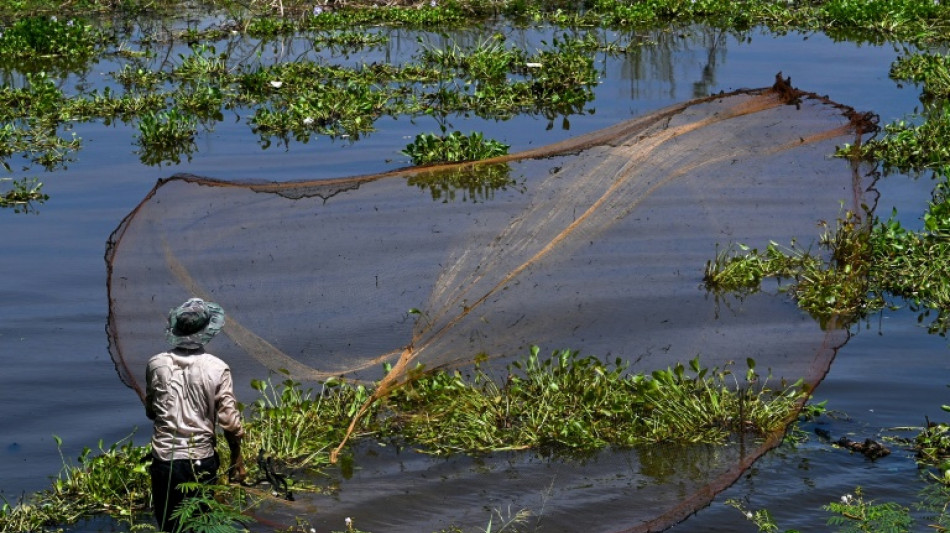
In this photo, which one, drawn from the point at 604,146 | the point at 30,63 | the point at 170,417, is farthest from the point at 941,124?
the point at 30,63

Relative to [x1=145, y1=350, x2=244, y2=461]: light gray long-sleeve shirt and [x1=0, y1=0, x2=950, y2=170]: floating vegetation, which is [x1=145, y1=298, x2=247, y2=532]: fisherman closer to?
[x1=145, y1=350, x2=244, y2=461]: light gray long-sleeve shirt

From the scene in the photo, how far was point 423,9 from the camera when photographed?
773 inches

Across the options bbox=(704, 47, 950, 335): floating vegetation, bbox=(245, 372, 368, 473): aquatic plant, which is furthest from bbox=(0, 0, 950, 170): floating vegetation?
bbox=(245, 372, 368, 473): aquatic plant

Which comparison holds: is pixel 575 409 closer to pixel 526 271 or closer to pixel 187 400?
pixel 526 271

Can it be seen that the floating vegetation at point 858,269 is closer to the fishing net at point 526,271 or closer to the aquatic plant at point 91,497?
the fishing net at point 526,271

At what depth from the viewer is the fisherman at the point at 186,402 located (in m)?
5.54

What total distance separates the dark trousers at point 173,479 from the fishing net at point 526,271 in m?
1.14

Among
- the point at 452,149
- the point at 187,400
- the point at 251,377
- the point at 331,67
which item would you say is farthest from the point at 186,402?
the point at 331,67

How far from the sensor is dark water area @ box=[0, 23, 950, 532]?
6895 mm

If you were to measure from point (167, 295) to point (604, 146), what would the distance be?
2955 millimetres

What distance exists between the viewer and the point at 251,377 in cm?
779

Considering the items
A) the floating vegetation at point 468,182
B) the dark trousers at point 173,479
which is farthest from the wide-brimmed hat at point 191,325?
the floating vegetation at point 468,182

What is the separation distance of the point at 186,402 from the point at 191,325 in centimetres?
32

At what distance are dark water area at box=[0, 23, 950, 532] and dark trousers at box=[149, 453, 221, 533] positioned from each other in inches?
60.0
